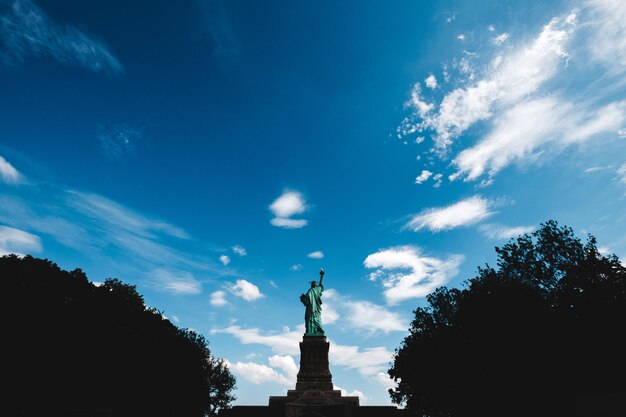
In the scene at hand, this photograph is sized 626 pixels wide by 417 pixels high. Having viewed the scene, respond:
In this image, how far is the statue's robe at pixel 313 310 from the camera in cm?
3275

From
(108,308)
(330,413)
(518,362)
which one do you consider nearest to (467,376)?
(518,362)

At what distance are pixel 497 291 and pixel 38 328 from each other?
34490 mm

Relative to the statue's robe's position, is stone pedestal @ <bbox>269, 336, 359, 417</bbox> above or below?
below

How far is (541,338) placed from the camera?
75.0 feet

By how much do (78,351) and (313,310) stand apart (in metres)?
20.4

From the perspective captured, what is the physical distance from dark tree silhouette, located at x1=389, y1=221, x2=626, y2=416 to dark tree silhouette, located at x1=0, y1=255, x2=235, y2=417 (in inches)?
1079

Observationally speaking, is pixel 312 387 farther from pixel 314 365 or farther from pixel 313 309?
pixel 313 309

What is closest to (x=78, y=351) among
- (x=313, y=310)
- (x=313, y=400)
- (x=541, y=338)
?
(x=313, y=400)

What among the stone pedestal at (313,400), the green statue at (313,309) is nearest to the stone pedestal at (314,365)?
the stone pedestal at (313,400)

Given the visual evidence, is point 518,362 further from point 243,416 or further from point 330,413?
point 243,416

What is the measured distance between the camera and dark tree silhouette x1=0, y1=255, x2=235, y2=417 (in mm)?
22578

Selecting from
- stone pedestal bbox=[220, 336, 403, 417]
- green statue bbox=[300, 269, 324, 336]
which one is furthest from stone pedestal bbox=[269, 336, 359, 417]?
green statue bbox=[300, 269, 324, 336]

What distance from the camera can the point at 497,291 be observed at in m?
25.1

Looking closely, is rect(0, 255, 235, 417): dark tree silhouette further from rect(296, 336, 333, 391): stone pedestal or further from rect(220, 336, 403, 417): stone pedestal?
rect(296, 336, 333, 391): stone pedestal
